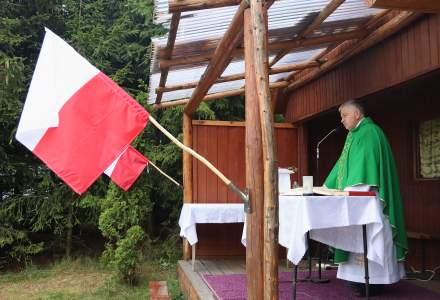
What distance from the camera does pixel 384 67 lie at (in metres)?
4.21

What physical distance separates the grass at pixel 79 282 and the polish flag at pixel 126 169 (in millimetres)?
1503

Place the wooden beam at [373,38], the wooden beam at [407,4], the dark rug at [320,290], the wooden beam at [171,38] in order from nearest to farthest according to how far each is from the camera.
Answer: the wooden beam at [407,4], the wooden beam at [171,38], the wooden beam at [373,38], the dark rug at [320,290]

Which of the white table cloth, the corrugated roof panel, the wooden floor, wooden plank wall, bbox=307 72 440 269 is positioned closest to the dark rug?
the wooden floor

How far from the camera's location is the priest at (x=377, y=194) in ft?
11.9

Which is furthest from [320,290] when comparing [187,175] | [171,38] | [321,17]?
[187,175]

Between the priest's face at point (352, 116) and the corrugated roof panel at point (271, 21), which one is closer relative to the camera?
the corrugated roof panel at point (271, 21)

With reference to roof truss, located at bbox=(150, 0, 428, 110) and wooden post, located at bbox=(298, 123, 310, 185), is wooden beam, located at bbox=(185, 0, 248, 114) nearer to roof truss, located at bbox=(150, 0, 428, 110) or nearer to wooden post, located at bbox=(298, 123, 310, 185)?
roof truss, located at bbox=(150, 0, 428, 110)

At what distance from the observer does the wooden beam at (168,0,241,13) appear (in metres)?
3.18

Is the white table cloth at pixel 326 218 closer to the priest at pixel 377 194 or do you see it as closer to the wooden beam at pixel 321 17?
the priest at pixel 377 194

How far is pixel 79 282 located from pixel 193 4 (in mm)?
5144

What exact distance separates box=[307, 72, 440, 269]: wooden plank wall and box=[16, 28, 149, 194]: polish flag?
3.03 meters

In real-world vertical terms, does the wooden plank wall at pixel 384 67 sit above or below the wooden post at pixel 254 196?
above

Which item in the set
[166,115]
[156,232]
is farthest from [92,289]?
[166,115]

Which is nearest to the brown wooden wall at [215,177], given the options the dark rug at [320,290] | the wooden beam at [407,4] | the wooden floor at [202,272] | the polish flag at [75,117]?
the wooden floor at [202,272]
